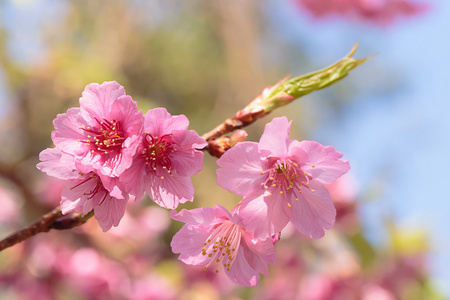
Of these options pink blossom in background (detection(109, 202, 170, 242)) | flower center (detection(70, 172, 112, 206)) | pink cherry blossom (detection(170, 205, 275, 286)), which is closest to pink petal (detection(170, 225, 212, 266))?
pink cherry blossom (detection(170, 205, 275, 286))

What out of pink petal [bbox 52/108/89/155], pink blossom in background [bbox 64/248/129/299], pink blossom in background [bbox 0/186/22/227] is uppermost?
pink petal [bbox 52/108/89/155]

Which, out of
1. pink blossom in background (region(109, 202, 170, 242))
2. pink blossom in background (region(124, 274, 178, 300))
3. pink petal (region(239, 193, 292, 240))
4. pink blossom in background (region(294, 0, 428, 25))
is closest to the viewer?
pink petal (region(239, 193, 292, 240))

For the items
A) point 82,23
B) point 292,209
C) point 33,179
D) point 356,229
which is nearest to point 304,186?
point 292,209

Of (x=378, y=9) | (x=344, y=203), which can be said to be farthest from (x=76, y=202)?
(x=378, y=9)

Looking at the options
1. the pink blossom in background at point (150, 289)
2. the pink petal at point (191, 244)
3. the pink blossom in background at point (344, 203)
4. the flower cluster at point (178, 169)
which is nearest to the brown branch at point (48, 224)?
the flower cluster at point (178, 169)

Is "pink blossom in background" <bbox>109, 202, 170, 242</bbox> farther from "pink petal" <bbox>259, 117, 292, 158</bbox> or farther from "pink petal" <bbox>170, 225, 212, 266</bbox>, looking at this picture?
"pink petal" <bbox>259, 117, 292, 158</bbox>

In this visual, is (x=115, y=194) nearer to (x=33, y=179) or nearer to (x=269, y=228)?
(x=269, y=228)

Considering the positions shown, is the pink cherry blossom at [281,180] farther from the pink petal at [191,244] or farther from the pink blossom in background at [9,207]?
the pink blossom in background at [9,207]
